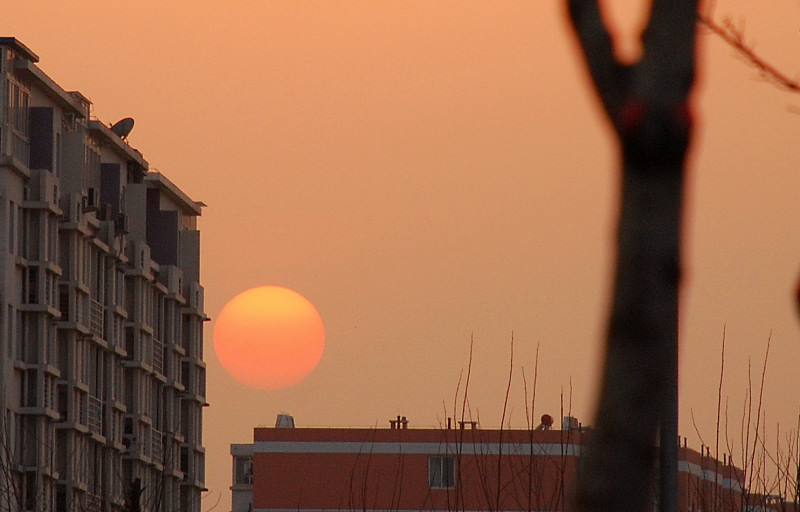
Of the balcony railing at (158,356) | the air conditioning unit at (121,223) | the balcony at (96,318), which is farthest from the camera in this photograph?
the balcony railing at (158,356)

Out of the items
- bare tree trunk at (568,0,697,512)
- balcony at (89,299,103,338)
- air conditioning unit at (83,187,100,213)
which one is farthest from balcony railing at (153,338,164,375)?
bare tree trunk at (568,0,697,512)

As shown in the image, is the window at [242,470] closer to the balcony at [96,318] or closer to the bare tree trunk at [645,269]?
the balcony at [96,318]

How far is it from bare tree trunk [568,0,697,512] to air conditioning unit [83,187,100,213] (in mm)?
59955

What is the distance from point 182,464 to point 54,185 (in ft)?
73.5

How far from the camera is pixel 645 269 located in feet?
10.4

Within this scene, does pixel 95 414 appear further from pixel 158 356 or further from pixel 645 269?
pixel 645 269

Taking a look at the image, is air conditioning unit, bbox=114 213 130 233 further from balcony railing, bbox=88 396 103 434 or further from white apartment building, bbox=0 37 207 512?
balcony railing, bbox=88 396 103 434

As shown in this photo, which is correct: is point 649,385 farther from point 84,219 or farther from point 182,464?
point 182,464

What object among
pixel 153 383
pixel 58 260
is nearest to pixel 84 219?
pixel 58 260

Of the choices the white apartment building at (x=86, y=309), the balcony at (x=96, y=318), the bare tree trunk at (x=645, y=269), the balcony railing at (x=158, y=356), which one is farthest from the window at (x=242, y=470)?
the bare tree trunk at (x=645, y=269)

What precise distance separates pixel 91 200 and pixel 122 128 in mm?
8165

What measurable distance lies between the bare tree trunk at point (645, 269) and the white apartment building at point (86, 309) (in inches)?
1711

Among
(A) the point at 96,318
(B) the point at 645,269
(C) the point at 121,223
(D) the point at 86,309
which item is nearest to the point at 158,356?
(C) the point at 121,223

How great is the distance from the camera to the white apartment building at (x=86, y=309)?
55.4m
